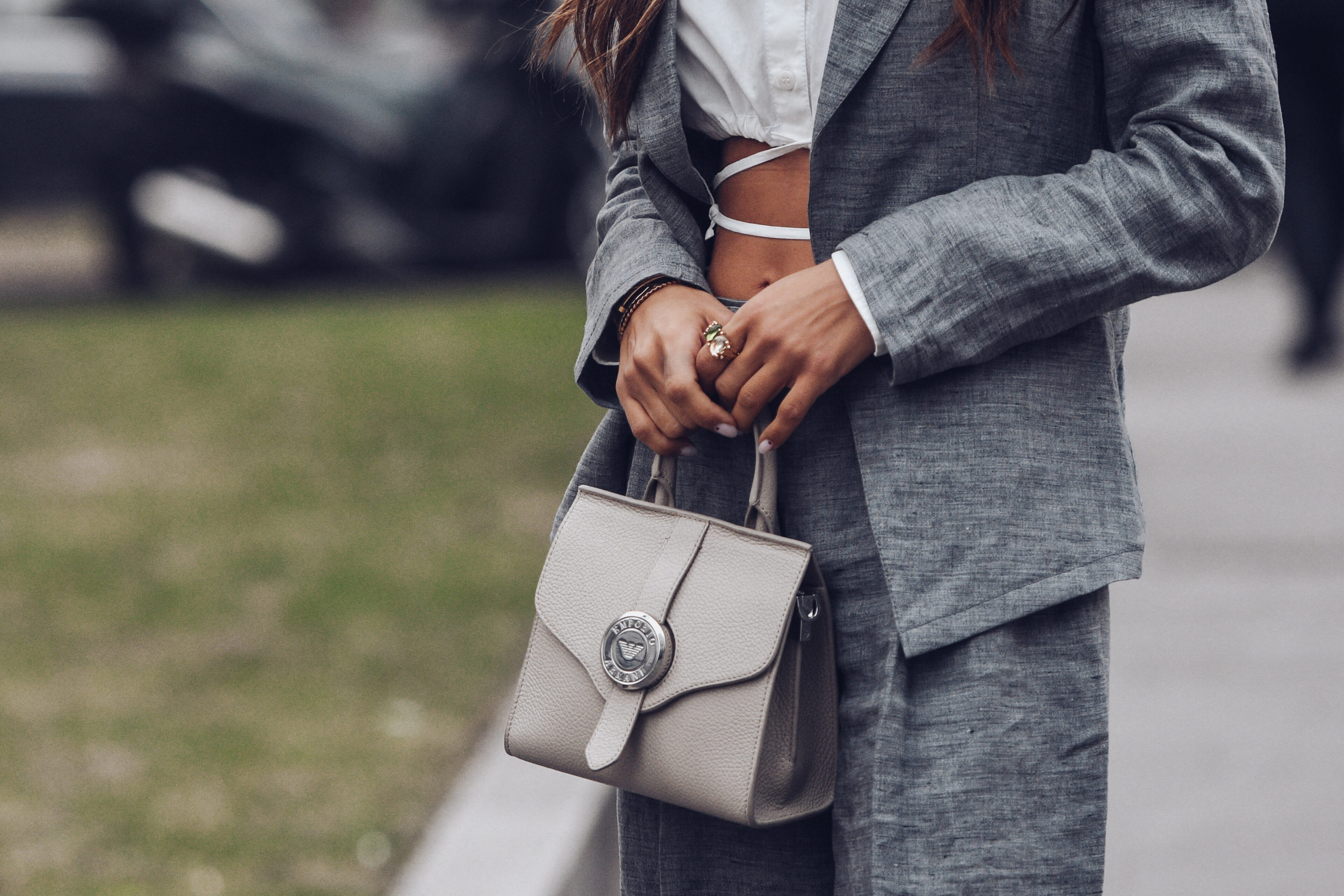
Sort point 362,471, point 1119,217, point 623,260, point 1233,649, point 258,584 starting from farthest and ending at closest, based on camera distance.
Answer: point 362,471
point 258,584
point 1233,649
point 623,260
point 1119,217

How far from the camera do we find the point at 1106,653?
143 cm

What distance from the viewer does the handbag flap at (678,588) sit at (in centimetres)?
136

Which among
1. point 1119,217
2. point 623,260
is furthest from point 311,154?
point 1119,217

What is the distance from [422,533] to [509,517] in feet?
1.03

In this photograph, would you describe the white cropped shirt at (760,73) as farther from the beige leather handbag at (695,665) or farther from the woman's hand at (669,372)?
the beige leather handbag at (695,665)

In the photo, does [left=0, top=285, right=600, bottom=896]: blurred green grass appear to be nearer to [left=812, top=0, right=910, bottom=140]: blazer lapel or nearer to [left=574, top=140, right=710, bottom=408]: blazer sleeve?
[left=574, top=140, right=710, bottom=408]: blazer sleeve

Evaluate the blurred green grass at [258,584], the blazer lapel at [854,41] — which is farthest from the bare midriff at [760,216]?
the blurred green grass at [258,584]

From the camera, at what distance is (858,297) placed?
1.35m

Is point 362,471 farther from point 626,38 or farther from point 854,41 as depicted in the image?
point 854,41

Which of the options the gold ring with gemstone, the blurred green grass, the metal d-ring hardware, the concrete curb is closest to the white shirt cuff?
the gold ring with gemstone

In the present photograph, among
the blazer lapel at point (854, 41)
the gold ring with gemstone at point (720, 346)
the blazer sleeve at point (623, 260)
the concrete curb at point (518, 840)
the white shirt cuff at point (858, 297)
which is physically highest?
the blazer lapel at point (854, 41)

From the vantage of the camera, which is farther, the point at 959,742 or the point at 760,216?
the point at 760,216

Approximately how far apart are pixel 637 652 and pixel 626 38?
577 mm

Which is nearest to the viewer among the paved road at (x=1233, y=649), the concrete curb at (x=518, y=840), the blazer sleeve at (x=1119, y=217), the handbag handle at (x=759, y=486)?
the blazer sleeve at (x=1119, y=217)
